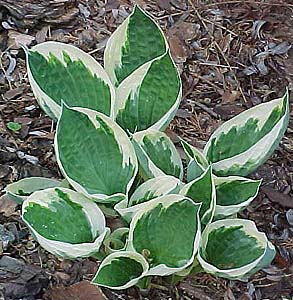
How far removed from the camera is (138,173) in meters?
1.28

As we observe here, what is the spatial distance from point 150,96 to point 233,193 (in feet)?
0.72

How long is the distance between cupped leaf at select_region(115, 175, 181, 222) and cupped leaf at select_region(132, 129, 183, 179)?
3 cm

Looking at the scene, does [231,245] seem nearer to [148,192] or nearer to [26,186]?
[148,192]

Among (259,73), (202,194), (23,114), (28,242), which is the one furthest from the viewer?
(259,73)

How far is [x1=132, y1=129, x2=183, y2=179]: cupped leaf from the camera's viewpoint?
118 cm

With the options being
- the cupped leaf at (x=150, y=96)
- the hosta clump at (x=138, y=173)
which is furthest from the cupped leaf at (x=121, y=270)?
the cupped leaf at (x=150, y=96)

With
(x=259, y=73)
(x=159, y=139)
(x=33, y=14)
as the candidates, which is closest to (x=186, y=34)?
(x=259, y=73)

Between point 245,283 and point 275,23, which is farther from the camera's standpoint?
point 275,23

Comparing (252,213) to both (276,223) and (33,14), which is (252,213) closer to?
(276,223)

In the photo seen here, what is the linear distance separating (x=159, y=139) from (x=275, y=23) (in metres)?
0.81

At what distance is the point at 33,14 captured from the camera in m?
1.84

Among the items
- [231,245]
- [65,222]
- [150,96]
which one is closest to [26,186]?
[65,222]

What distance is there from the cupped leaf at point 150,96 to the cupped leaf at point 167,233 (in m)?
0.19

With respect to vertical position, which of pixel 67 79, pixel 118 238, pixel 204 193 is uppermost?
pixel 67 79
